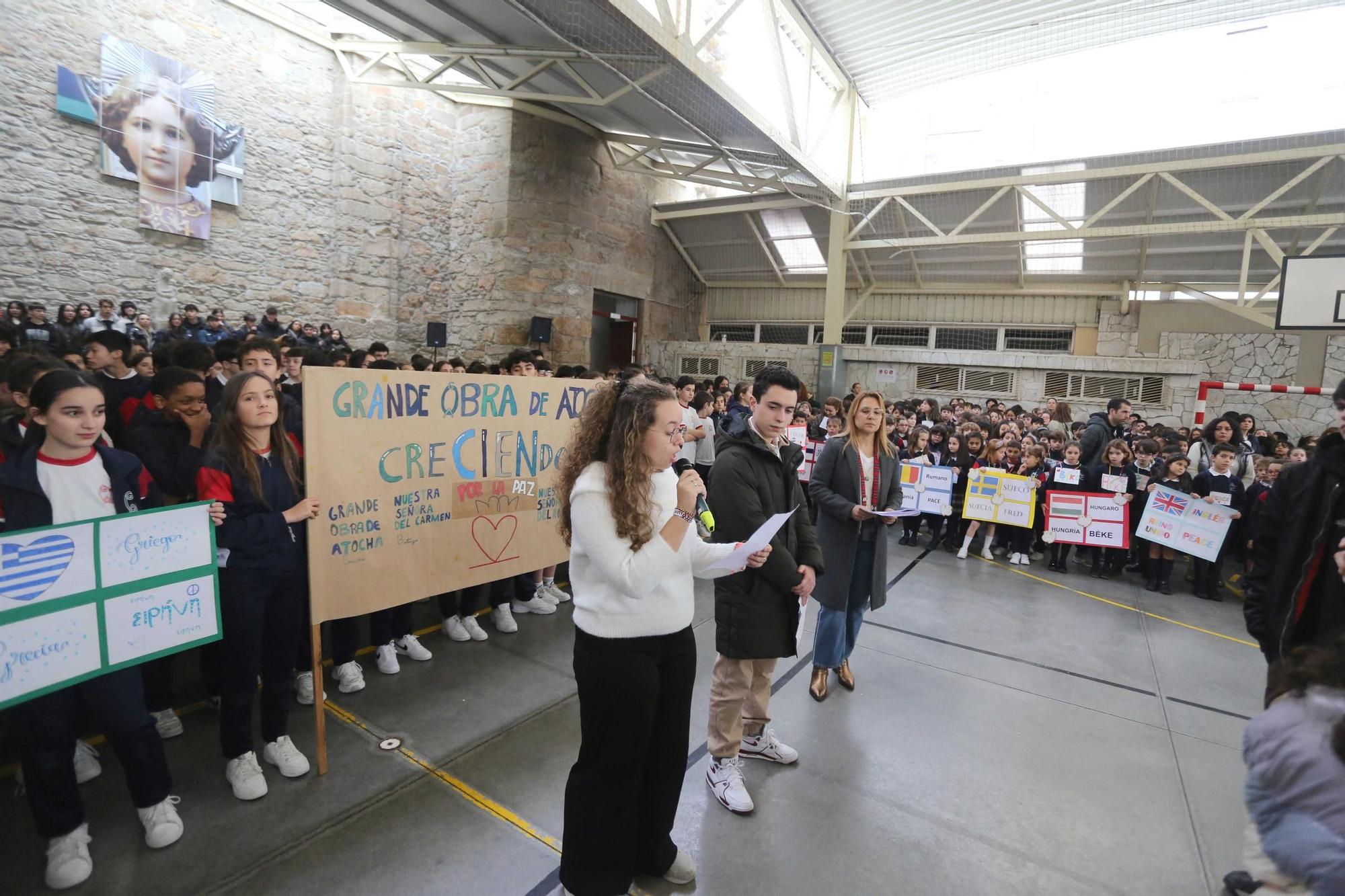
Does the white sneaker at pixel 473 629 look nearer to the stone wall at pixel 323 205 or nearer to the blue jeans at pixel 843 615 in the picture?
the blue jeans at pixel 843 615

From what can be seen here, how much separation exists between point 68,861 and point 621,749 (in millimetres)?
2012

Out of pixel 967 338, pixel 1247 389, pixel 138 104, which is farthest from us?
pixel 967 338

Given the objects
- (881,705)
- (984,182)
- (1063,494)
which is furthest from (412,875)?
(984,182)

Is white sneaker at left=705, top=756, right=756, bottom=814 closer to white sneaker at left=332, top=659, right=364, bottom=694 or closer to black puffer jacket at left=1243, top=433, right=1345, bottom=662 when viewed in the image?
white sneaker at left=332, top=659, right=364, bottom=694

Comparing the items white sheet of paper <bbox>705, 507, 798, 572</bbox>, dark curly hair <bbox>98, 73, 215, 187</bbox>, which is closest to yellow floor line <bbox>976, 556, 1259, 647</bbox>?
white sheet of paper <bbox>705, 507, 798, 572</bbox>

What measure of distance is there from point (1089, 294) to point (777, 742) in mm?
16746

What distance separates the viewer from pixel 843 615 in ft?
11.9

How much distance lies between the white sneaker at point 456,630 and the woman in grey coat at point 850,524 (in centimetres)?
233

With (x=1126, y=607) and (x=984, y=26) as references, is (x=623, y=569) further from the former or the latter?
(x=984, y=26)

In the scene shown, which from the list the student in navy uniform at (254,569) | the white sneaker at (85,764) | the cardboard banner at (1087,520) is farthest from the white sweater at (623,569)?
the cardboard banner at (1087,520)

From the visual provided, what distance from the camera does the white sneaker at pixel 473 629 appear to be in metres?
4.21

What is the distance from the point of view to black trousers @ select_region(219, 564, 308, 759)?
2557 mm

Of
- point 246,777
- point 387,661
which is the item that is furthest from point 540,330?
point 246,777

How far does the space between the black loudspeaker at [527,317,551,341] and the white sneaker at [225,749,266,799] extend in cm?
1180
